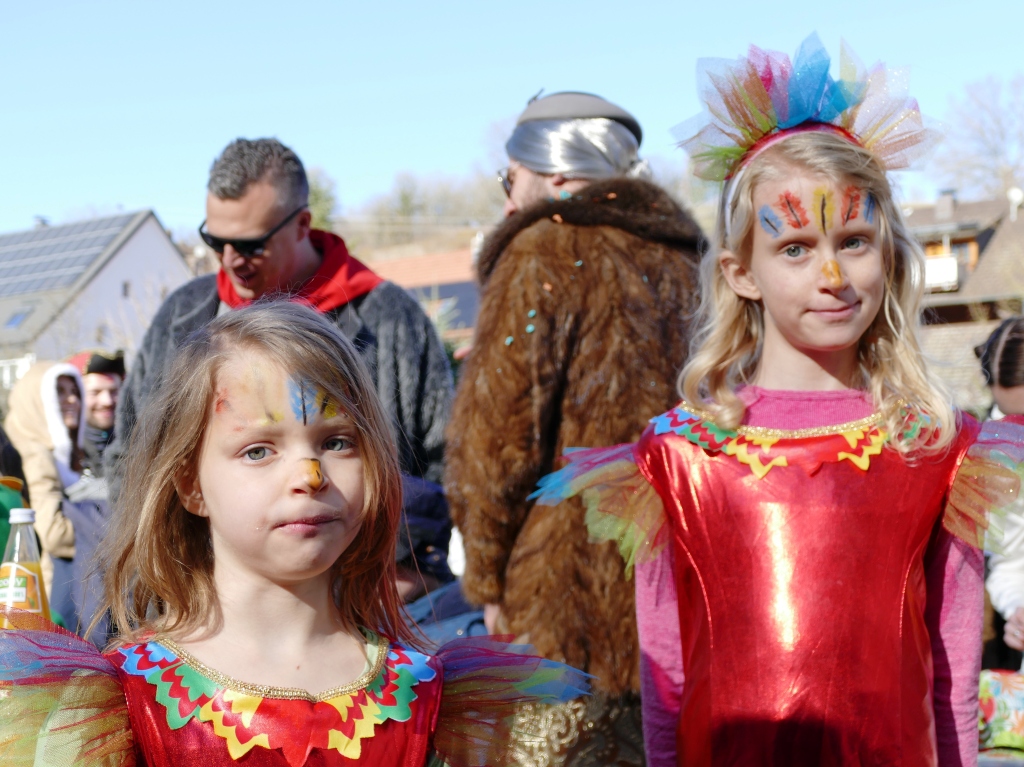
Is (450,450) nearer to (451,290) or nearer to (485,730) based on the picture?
(485,730)

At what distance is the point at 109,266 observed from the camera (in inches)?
1385

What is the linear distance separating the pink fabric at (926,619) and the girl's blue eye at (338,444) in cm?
Result: 108

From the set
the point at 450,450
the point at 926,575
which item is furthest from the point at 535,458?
the point at 926,575

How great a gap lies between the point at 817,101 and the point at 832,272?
1.60 feet

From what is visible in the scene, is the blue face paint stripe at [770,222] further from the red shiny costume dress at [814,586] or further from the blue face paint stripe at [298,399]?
the blue face paint stripe at [298,399]

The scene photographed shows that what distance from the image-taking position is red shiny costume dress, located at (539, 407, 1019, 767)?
7.75 ft

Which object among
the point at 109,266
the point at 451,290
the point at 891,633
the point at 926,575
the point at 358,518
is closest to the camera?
the point at 358,518

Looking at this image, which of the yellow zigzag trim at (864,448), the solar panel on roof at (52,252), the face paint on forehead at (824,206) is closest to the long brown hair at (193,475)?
the yellow zigzag trim at (864,448)

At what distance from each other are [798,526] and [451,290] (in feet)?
93.1

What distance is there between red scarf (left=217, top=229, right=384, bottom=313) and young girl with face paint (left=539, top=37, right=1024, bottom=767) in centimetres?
143

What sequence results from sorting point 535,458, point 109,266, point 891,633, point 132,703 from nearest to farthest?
point 132,703 → point 891,633 → point 535,458 → point 109,266

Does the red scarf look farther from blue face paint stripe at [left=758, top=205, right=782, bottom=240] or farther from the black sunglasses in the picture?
blue face paint stripe at [left=758, top=205, right=782, bottom=240]

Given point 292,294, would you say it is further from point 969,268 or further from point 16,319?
point 969,268

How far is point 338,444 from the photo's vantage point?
6.37ft
